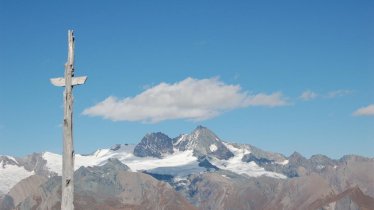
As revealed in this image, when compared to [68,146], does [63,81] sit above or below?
above

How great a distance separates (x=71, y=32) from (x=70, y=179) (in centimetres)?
452

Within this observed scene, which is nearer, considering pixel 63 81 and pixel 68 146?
pixel 68 146

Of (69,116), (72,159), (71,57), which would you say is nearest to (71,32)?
(71,57)

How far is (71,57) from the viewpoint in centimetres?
2122

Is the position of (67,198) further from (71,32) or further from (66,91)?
(71,32)

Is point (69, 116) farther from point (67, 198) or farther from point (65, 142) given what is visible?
point (67, 198)

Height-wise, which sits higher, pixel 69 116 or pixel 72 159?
pixel 69 116

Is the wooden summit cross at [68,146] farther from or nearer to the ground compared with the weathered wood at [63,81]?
nearer to the ground

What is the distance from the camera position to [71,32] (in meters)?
21.0

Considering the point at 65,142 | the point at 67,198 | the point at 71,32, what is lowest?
the point at 67,198

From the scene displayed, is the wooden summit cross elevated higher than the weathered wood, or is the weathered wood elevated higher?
the weathered wood

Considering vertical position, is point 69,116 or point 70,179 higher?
point 69,116

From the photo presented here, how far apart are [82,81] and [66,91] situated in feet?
2.22

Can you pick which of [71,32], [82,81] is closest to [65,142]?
[82,81]
